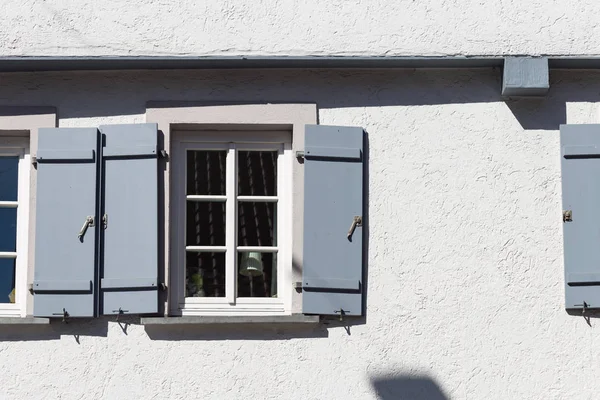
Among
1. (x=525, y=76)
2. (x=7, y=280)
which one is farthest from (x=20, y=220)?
(x=525, y=76)

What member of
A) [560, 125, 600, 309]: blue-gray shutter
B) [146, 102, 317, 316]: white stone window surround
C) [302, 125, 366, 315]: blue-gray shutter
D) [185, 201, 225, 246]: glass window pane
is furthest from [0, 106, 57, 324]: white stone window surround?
[560, 125, 600, 309]: blue-gray shutter

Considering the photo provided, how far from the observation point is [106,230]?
830cm

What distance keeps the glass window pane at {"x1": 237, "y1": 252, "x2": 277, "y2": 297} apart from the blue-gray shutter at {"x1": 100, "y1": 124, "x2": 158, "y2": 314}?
555 mm

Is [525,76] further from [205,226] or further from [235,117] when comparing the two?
[205,226]

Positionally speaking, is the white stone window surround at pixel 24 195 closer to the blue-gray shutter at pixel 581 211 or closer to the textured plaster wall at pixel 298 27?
the textured plaster wall at pixel 298 27

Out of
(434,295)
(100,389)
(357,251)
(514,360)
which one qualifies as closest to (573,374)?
(514,360)

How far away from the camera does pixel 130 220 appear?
8297mm

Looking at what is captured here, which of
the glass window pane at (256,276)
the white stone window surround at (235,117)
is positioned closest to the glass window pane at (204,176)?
the white stone window surround at (235,117)

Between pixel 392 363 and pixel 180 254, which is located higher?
pixel 180 254

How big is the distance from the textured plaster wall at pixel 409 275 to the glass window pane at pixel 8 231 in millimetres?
548

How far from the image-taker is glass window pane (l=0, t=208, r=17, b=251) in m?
8.53

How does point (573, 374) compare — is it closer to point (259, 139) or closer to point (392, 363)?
point (392, 363)

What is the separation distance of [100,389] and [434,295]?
200cm

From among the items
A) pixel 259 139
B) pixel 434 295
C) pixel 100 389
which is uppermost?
pixel 259 139
